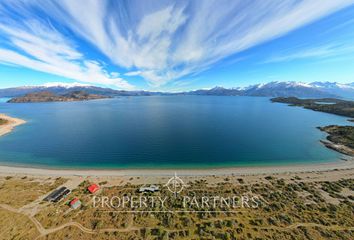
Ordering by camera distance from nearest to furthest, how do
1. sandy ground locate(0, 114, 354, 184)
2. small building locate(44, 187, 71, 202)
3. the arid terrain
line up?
1. the arid terrain
2. small building locate(44, 187, 71, 202)
3. sandy ground locate(0, 114, 354, 184)

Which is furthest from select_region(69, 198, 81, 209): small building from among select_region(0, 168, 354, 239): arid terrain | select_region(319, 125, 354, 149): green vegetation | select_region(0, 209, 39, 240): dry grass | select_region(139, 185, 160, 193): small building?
select_region(319, 125, 354, 149): green vegetation

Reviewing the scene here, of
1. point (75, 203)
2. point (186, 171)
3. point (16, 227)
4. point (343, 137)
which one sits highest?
point (343, 137)

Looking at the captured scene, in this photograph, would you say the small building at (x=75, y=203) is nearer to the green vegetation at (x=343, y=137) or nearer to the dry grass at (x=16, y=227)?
the dry grass at (x=16, y=227)

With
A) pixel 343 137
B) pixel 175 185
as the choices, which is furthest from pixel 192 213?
pixel 343 137

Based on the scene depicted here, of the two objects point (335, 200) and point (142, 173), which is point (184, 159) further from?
point (335, 200)

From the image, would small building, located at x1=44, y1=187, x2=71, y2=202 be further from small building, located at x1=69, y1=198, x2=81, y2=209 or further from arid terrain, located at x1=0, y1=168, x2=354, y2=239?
small building, located at x1=69, y1=198, x2=81, y2=209

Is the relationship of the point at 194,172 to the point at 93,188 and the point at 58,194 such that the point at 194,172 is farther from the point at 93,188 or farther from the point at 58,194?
the point at 58,194

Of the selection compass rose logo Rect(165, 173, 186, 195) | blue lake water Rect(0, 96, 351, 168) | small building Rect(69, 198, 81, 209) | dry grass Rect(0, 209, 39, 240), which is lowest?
blue lake water Rect(0, 96, 351, 168)
